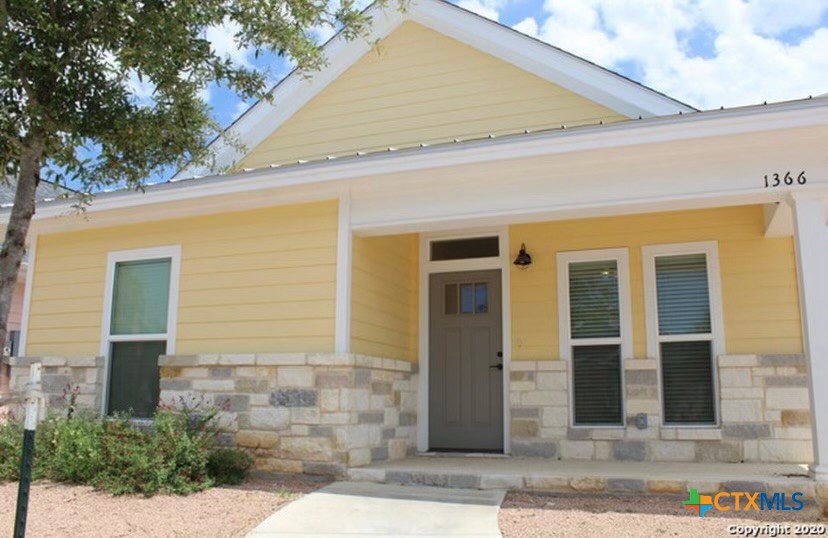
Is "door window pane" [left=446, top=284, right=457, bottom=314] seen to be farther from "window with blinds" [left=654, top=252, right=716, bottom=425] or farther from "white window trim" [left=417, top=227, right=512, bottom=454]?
"window with blinds" [left=654, top=252, right=716, bottom=425]

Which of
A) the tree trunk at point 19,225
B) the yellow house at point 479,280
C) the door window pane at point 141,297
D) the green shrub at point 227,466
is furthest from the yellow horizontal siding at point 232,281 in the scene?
the tree trunk at point 19,225

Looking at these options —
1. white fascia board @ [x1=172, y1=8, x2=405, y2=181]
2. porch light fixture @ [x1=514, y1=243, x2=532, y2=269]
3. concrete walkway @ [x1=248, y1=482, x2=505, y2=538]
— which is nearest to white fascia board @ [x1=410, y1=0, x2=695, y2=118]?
white fascia board @ [x1=172, y1=8, x2=405, y2=181]

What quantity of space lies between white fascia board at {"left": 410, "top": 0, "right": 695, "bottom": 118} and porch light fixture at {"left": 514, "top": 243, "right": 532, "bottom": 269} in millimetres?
1916

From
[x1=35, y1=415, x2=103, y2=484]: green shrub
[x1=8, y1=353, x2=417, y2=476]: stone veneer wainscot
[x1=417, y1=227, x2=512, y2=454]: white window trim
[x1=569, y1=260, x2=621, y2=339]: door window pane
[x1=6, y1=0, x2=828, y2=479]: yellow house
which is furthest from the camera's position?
[x1=417, y1=227, x2=512, y2=454]: white window trim

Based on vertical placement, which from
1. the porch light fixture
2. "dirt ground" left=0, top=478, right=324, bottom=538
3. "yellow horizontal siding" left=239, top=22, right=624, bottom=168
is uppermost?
"yellow horizontal siding" left=239, top=22, right=624, bottom=168

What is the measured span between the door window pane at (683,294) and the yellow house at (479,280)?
0.07 ft

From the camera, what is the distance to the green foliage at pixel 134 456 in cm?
602

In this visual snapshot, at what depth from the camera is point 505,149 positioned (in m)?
6.05

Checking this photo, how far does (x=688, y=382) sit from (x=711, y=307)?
778 mm

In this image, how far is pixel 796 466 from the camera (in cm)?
636

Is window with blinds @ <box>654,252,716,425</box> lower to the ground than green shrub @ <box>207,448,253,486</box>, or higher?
higher

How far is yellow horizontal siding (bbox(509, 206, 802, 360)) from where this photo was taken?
7.08 meters

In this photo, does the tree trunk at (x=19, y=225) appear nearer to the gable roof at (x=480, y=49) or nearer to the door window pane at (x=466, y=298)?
the gable roof at (x=480, y=49)

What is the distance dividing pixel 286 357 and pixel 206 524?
1902 millimetres
